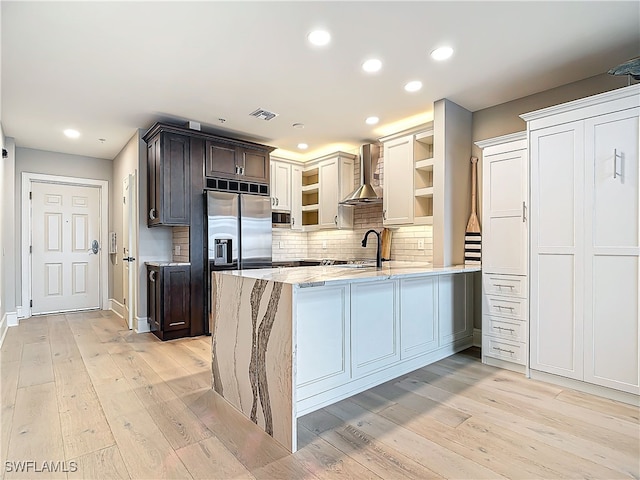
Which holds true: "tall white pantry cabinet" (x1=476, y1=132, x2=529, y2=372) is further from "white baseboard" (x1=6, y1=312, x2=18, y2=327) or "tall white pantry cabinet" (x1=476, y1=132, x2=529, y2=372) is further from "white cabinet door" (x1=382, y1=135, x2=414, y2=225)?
"white baseboard" (x1=6, y1=312, x2=18, y2=327)

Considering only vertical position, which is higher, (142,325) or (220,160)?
(220,160)

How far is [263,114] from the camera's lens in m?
4.05

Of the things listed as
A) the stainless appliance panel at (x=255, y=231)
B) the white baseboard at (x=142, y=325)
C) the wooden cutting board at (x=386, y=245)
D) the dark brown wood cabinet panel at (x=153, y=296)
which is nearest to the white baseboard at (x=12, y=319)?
the white baseboard at (x=142, y=325)

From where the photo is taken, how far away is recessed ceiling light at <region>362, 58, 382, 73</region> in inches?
113

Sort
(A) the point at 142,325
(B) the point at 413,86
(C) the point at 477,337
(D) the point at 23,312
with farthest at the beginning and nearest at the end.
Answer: (D) the point at 23,312 < (A) the point at 142,325 < (C) the point at 477,337 < (B) the point at 413,86

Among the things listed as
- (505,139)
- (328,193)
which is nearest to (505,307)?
(505,139)

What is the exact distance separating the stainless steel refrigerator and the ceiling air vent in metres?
1.07

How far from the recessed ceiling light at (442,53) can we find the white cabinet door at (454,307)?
1917 millimetres

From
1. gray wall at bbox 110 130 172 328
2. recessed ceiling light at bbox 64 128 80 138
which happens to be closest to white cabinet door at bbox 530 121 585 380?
gray wall at bbox 110 130 172 328

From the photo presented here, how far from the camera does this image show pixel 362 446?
195 centimetres

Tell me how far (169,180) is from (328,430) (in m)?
3.38

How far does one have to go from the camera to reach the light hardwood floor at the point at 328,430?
69.3 inches

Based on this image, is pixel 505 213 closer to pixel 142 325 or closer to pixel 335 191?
pixel 335 191

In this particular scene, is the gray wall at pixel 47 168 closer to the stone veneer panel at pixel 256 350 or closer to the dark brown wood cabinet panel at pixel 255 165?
the dark brown wood cabinet panel at pixel 255 165
